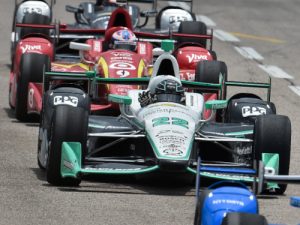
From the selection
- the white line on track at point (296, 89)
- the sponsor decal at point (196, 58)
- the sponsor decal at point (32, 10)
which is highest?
the sponsor decal at point (32, 10)

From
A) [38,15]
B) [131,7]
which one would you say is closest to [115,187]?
[38,15]

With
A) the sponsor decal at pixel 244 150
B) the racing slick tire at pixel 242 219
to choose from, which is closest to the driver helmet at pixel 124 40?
the sponsor decal at pixel 244 150

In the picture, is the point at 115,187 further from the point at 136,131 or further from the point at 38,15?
the point at 38,15

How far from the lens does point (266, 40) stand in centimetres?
2828

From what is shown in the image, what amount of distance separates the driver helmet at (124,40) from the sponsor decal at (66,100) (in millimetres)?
3549

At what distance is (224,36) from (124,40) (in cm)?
1053

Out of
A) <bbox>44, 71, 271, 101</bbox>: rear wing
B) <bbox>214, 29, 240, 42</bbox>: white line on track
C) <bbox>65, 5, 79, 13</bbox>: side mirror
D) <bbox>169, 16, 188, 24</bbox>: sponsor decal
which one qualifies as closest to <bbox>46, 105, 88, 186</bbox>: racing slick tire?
<bbox>44, 71, 271, 101</bbox>: rear wing

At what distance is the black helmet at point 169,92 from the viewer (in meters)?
14.2

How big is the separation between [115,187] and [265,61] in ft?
41.8

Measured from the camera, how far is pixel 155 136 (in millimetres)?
13258

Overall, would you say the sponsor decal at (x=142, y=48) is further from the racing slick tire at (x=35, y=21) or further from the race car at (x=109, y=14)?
the racing slick tire at (x=35, y=21)

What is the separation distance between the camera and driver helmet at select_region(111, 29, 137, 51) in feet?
59.2

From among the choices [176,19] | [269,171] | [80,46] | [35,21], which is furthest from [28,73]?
[176,19]

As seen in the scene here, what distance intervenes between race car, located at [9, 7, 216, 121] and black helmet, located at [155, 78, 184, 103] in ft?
6.88
